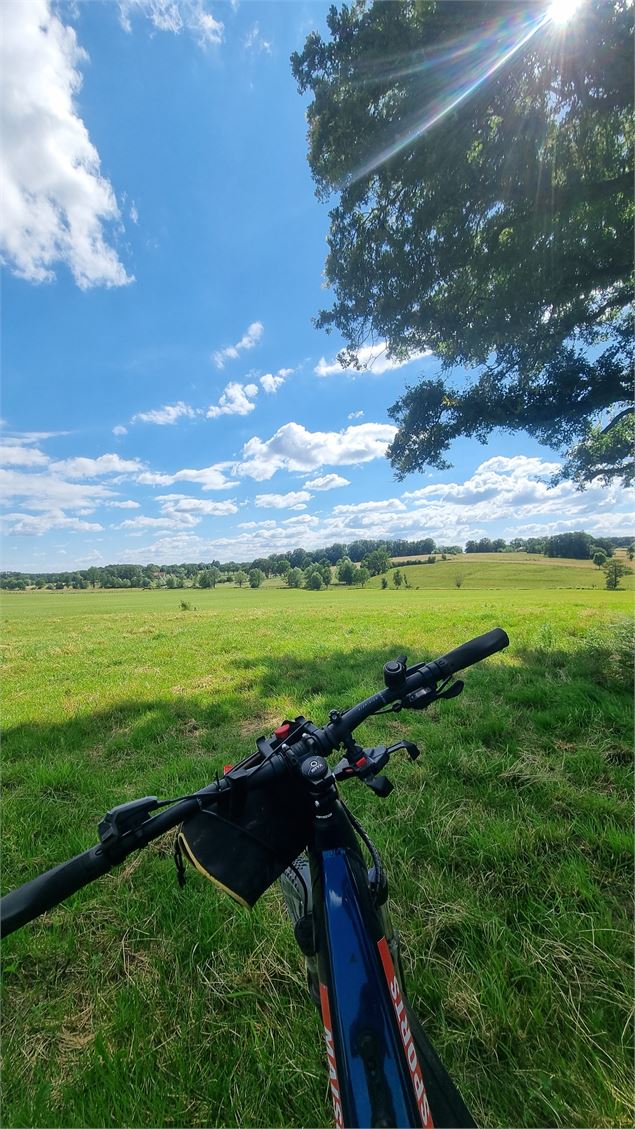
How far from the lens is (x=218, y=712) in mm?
5684

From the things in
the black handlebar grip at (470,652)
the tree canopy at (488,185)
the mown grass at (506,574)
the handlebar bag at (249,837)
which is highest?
the tree canopy at (488,185)

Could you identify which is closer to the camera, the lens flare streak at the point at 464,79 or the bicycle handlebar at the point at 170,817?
the bicycle handlebar at the point at 170,817

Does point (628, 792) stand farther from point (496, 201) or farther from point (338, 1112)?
point (496, 201)

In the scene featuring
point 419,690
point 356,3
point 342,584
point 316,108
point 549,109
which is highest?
point 356,3

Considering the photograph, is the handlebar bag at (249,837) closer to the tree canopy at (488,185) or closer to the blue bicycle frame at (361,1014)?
the blue bicycle frame at (361,1014)

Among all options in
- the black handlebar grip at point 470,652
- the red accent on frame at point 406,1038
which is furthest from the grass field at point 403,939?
the black handlebar grip at point 470,652

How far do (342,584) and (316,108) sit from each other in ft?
181

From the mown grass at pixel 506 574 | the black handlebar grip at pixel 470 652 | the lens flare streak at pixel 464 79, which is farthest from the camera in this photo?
the mown grass at pixel 506 574

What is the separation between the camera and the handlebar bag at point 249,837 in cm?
102

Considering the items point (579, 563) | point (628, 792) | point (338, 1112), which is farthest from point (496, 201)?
point (579, 563)

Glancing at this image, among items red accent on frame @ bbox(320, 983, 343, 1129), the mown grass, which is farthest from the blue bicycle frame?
the mown grass

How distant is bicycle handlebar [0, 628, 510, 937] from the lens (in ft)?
2.99

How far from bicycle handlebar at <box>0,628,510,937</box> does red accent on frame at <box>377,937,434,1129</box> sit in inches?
20.9

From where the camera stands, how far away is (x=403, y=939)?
209 centimetres
